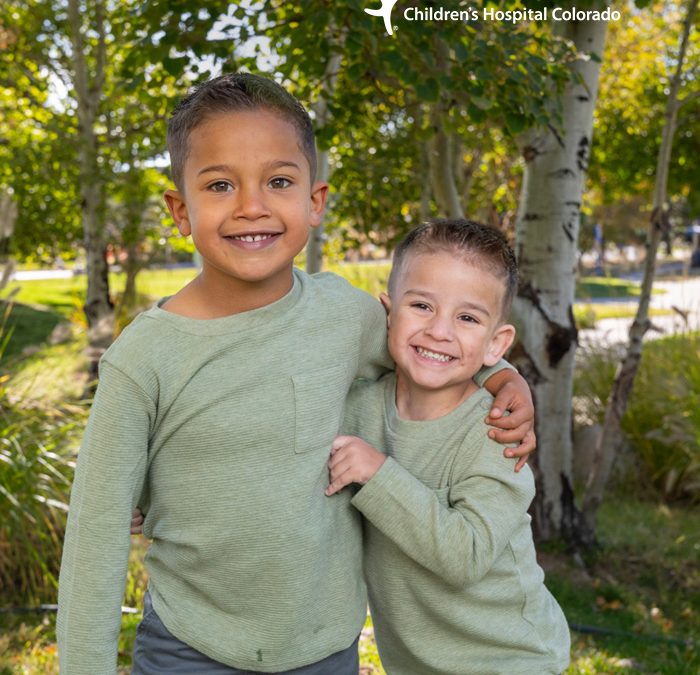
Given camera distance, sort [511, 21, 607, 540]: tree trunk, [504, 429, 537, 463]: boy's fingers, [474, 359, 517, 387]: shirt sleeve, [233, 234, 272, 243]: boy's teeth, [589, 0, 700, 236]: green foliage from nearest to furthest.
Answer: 1. [233, 234, 272, 243]: boy's teeth
2. [504, 429, 537, 463]: boy's fingers
3. [474, 359, 517, 387]: shirt sleeve
4. [511, 21, 607, 540]: tree trunk
5. [589, 0, 700, 236]: green foliage

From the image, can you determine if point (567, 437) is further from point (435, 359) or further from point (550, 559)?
point (435, 359)

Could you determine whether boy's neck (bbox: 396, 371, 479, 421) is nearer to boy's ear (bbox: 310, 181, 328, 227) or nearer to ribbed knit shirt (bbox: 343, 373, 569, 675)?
ribbed knit shirt (bbox: 343, 373, 569, 675)

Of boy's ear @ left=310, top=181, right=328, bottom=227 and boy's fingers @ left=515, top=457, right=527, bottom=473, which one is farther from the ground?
boy's ear @ left=310, top=181, right=328, bottom=227

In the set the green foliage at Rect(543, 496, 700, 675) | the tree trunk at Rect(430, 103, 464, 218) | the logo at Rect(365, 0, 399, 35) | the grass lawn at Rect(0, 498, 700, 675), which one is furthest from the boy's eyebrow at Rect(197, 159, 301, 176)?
the tree trunk at Rect(430, 103, 464, 218)

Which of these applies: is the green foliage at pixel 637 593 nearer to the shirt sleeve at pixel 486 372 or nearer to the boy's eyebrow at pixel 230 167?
the shirt sleeve at pixel 486 372

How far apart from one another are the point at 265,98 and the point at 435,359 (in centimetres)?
60

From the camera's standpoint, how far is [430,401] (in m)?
1.78

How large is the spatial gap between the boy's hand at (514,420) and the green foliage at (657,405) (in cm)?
401

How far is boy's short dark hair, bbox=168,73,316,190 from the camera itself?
1525mm

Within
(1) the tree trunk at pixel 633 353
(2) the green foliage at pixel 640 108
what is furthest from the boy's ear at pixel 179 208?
(2) the green foliage at pixel 640 108

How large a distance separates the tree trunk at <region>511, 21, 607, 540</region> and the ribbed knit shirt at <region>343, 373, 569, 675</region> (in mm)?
2824

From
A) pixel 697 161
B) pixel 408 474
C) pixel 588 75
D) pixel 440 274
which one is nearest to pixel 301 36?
pixel 588 75

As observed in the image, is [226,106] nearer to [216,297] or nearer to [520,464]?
[216,297]

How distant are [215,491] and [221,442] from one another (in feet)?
0.29
